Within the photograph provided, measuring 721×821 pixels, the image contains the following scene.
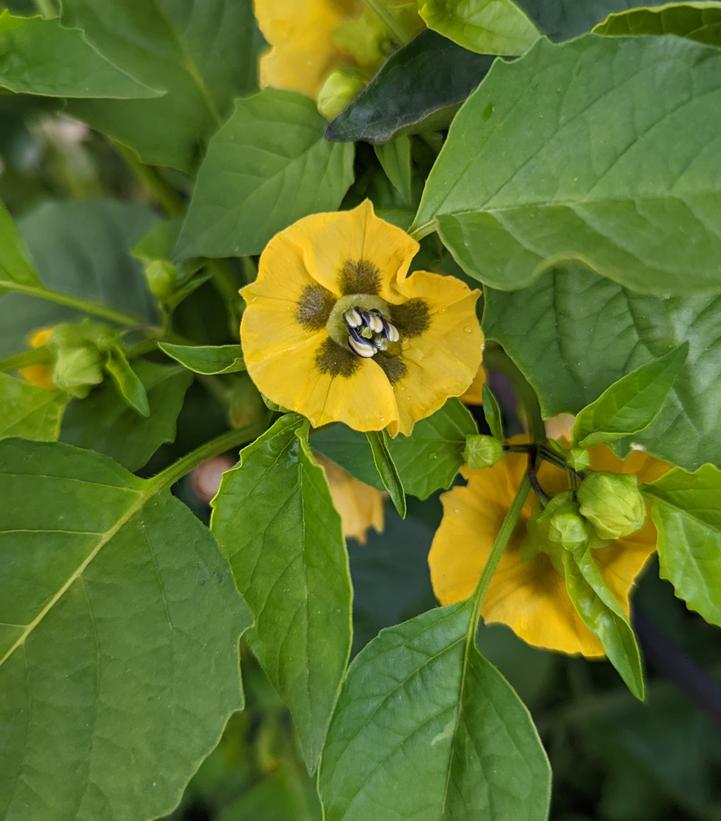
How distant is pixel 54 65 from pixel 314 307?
16 cm

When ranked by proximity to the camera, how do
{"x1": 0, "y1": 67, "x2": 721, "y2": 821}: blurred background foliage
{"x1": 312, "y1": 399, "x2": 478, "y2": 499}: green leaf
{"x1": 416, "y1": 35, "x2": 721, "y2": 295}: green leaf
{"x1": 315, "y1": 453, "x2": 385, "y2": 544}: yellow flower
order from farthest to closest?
{"x1": 0, "y1": 67, "x2": 721, "y2": 821}: blurred background foliage → {"x1": 315, "y1": 453, "x2": 385, "y2": 544}: yellow flower → {"x1": 312, "y1": 399, "x2": 478, "y2": 499}: green leaf → {"x1": 416, "y1": 35, "x2": 721, "y2": 295}: green leaf

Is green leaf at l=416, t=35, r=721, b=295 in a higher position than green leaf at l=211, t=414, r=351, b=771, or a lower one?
higher

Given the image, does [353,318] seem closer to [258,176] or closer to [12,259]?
[258,176]

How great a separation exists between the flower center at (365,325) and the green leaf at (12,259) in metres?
0.19

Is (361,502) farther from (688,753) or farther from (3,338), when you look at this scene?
(688,753)

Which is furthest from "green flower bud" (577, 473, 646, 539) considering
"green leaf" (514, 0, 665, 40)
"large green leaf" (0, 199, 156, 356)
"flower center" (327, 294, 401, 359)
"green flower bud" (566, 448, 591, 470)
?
"large green leaf" (0, 199, 156, 356)

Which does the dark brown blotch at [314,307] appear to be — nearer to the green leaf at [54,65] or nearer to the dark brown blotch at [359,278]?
the dark brown blotch at [359,278]

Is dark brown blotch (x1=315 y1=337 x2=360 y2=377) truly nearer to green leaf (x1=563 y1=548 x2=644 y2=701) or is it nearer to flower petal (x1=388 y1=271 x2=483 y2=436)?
flower petal (x1=388 y1=271 x2=483 y2=436)

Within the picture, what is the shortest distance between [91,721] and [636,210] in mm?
315

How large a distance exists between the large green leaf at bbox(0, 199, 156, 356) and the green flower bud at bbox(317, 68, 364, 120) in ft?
1.56

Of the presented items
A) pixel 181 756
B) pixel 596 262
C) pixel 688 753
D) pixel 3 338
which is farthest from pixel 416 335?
pixel 688 753

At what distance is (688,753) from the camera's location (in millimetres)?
1102

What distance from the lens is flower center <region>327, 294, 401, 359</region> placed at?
403 mm

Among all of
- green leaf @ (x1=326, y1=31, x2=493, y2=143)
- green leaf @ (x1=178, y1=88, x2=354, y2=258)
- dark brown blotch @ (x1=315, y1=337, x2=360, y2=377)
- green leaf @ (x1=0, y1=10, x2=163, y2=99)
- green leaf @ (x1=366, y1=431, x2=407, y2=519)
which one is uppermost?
green leaf @ (x1=326, y1=31, x2=493, y2=143)
